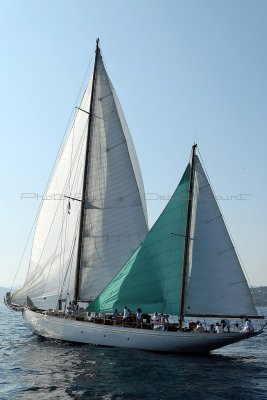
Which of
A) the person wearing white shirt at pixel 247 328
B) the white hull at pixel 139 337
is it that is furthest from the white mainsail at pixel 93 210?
the person wearing white shirt at pixel 247 328

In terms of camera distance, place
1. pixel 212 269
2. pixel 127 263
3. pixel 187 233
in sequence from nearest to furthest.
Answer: pixel 212 269 < pixel 187 233 < pixel 127 263

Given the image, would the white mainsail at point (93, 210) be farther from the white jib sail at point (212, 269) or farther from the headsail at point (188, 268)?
the white jib sail at point (212, 269)

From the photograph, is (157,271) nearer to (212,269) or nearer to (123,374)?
(212,269)

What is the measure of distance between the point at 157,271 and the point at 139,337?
15.0ft

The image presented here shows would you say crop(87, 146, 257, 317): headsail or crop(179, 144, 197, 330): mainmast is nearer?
crop(87, 146, 257, 317): headsail

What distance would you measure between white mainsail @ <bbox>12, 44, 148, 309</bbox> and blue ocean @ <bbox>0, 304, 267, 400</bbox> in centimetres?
576

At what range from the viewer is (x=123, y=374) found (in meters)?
25.1

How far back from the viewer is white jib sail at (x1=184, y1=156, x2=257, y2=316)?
104 feet

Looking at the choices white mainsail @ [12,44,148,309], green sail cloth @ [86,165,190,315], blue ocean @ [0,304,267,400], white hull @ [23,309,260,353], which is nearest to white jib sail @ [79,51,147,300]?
white mainsail @ [12,44,148,309]

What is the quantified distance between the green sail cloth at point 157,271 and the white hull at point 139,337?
1.64 m

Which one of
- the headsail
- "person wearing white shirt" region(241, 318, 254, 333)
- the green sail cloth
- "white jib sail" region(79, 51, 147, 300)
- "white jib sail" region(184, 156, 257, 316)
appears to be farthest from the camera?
"white jib sail" region(79, 51, 147, 300)

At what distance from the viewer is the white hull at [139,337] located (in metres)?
31.6

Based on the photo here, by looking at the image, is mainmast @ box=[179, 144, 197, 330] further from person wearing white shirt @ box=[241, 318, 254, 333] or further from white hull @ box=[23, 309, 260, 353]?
person wearing white shirt @ box=[241, 318, 254, 333]

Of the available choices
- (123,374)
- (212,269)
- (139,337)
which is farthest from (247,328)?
(123,374)
